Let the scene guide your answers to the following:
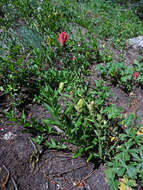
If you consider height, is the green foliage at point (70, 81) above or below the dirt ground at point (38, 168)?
above

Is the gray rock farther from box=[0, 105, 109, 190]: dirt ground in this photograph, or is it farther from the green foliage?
box=[0, 105, 109, 190]: dirt ground

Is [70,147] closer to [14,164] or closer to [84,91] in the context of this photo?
[14,164]

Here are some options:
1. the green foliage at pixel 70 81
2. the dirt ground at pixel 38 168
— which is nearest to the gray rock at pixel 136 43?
the green foliage at pixel 70 81

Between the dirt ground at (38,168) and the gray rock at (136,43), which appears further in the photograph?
the gray rock at (136,43)

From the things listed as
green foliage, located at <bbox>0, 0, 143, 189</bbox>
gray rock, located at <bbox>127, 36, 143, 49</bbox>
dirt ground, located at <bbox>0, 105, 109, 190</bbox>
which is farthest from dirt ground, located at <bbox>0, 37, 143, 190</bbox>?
gray rock, located at <bbox>127, 36, 143, 49</bbox>

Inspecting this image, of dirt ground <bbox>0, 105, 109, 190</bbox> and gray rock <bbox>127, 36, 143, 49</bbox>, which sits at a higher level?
gray rock <bbox>127, 36, 143, 49</bbox>

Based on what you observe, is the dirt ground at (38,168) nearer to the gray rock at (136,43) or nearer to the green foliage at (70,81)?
the green foliage at (70,81)

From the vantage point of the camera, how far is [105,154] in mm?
1673

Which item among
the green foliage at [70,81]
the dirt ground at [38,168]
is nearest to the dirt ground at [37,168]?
the dirt ground at [38,168]

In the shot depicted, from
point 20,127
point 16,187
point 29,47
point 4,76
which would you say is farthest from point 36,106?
point 29,47

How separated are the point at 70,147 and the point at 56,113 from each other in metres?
0.58

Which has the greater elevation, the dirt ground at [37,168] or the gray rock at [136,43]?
the gray rock at [136,43]

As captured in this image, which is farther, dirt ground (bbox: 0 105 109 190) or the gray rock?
the gray rock

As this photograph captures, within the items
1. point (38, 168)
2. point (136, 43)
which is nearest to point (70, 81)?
point (38, 168)
